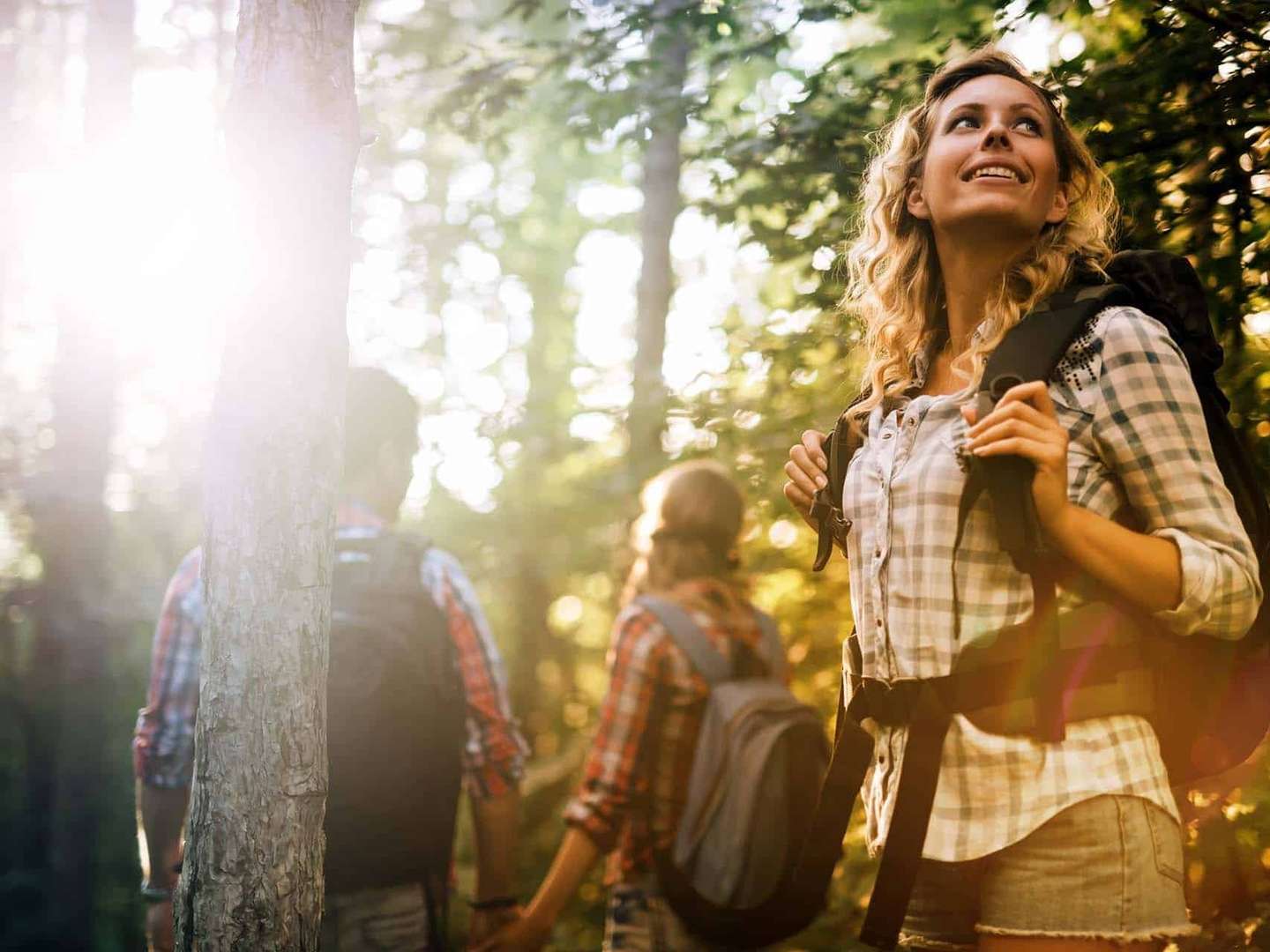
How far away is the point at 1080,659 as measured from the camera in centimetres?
194

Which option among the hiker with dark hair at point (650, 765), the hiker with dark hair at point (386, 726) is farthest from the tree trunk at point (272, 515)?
the hiker with dark hair at point (650, 765)

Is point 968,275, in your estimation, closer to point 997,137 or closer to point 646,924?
point 997,137

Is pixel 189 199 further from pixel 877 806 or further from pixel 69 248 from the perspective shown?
pixel 877 806

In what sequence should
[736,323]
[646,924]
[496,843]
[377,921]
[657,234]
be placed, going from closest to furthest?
[377,921], [646,924], [496,843], [736,323], [657,234]

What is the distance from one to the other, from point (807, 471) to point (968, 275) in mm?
508

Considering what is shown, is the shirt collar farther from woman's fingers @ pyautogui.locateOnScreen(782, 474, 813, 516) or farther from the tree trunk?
the tree trunk

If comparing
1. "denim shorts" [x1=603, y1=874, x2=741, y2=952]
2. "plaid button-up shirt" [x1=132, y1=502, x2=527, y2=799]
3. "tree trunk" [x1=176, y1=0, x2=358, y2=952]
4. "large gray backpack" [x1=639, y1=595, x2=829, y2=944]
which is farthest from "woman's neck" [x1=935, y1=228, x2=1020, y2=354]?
"denim shorts" [x1=603, y1=874, x2=741, y2=952]

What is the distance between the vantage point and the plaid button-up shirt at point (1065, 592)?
1.92 m

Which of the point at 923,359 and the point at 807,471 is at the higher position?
the point at 923,359

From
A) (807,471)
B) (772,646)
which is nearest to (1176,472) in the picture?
(807,471)

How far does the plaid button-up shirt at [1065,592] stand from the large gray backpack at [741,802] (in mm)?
1259

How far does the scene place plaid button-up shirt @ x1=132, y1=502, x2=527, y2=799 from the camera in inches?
145

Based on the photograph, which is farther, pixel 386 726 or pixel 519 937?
pixel 519 937

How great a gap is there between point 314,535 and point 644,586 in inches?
65.7
